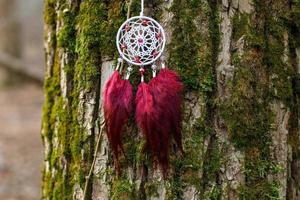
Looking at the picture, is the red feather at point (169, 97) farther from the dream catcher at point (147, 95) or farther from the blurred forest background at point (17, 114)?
the blurred forest background at point (17, 114)

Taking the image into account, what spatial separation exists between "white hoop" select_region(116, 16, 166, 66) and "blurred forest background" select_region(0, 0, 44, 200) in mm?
A: 3479

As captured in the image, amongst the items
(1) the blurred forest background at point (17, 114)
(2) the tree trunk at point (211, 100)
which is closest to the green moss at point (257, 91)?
(2) the tree trunk at point (211, 100)

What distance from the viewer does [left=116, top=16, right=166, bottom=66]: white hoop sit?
131cm

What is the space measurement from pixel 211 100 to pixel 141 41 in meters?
0.23

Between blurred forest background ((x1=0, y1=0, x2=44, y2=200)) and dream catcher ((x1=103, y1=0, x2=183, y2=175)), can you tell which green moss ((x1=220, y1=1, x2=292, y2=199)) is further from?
blurred forest background ((x1=0, y1=0, x2=44, y2=200))

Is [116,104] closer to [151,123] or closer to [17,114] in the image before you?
[151,123]

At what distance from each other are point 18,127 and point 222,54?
18.9 feet

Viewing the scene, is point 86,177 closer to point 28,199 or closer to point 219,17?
point 219,17

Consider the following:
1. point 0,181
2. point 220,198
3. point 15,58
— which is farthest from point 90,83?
point 15,58

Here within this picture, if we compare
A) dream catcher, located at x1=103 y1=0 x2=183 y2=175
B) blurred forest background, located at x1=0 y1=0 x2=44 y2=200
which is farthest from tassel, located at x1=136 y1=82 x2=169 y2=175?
blurred forest background, located at x1=0 y1=0 x2=44 y2=200

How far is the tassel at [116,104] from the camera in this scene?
4.24 ft

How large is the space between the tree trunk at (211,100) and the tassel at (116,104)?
0.05m

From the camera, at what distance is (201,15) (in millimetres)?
1353

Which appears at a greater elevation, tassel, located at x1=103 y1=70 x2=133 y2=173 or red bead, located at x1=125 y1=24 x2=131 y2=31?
red bead, located at x1=125 y1=24 x2=131 y2=31
